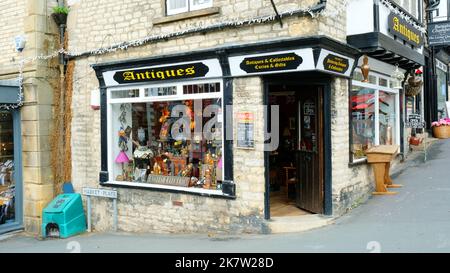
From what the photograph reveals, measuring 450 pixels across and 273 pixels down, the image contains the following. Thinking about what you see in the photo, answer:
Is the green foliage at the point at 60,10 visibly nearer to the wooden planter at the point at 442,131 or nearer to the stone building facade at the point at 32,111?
the stone building facade at the point at 32,111

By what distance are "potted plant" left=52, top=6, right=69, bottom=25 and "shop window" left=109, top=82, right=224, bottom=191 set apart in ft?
8.08

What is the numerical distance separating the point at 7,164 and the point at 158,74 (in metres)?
4.91

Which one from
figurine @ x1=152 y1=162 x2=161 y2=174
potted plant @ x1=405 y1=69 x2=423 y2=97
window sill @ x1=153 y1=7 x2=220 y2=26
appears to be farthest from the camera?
potted plant @ x1=405 y1=69 x2=423 y2=97

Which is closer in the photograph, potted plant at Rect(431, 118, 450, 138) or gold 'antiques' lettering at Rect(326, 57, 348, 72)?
gold 'antiques' lettering at Rect(326, 57, 348, 72)

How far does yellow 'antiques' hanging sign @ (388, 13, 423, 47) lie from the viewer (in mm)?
8573

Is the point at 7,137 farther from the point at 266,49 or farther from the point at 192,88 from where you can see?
the point at 266,49

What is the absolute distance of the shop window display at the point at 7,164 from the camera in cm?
1059

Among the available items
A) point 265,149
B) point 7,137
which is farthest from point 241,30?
point 7,137

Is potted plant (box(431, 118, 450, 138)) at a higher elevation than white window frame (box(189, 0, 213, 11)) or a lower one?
lower

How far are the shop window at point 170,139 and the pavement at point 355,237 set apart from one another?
3.90ft

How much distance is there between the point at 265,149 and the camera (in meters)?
7.34

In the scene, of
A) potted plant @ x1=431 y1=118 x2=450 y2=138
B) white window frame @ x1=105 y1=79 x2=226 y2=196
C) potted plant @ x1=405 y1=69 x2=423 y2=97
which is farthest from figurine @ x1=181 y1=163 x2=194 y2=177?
potted plant @ x1=431 y1=118 x2=450 y2=138

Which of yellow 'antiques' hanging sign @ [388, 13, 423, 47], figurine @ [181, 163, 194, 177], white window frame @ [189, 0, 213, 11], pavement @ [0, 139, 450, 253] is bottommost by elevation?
pavement @ [0, 139, 450, 253]

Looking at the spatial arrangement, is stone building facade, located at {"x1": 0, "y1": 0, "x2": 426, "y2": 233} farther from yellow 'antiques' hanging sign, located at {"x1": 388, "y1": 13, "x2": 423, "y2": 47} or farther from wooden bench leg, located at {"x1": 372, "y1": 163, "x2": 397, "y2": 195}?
yellow 'antiques' hanging sign, located at {"x1": 388, "y1": 13, "x2": 423, "y2": 47}
